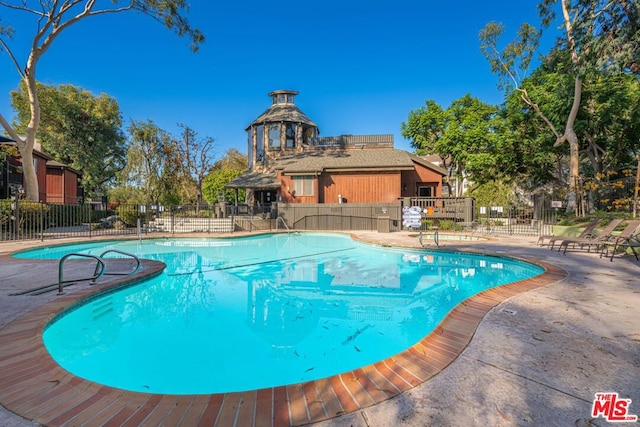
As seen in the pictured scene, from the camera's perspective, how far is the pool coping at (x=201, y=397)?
1.98 m

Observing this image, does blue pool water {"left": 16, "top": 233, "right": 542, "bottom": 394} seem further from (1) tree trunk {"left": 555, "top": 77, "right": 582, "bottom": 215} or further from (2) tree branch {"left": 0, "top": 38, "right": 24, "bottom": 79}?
(2) tree branch {"left": 0, "top": 38, "right": 24, "bottom": 79}

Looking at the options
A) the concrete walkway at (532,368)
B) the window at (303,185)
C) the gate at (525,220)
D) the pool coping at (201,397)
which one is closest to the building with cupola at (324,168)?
the window at (303,185)

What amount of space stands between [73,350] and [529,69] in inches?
1077

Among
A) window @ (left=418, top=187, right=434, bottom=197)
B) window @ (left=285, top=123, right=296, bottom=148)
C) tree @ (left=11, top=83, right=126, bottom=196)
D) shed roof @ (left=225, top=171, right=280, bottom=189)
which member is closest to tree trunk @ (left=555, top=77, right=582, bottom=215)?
window @ (left=418, top=187, right=434, bottom=197)

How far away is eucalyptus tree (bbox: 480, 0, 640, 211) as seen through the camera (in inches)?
515

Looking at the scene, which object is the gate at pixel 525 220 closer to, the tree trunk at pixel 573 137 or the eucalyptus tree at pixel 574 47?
the tree trunk at pixel 573 137

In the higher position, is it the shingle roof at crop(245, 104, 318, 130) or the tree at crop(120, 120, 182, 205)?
the shingle roof at crop(245, 104, 318, 130)

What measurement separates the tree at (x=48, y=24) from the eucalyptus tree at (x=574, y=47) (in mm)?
19794

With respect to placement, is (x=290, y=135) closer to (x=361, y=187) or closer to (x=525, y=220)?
(x=361, y=187)

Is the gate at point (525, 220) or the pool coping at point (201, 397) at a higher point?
the gate at point (525, 220)

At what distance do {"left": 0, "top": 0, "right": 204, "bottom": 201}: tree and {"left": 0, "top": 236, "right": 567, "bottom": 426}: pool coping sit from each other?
60.2ft

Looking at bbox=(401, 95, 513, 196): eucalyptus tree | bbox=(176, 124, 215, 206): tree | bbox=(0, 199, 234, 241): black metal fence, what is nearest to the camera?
bbox=(0, 199, 234, 241): black metal fence

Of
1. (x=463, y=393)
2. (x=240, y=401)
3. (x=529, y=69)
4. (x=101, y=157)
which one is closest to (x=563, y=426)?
(x=463, y=393)

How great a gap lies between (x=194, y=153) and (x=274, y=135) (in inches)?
297
